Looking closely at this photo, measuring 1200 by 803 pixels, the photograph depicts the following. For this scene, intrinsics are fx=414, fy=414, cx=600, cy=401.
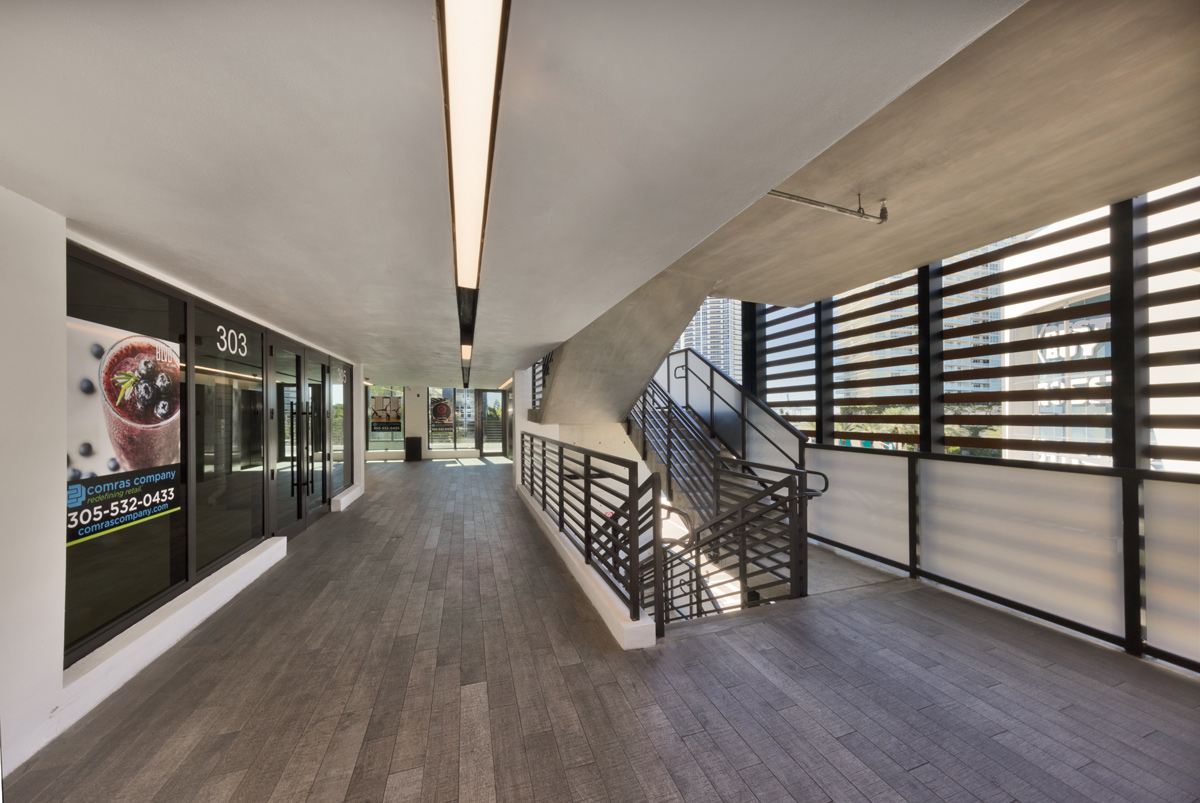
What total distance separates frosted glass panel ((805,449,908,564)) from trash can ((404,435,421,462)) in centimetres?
1166

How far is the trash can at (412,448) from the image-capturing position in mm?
13203

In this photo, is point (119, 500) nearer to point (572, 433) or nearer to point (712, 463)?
point (572, 433)

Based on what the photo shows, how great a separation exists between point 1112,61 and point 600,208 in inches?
87.8

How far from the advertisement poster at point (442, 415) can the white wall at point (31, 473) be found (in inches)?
489

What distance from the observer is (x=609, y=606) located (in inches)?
113

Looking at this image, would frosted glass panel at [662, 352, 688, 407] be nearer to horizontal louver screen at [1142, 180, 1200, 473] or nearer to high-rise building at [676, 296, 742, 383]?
high-rise building at [676, 296, 742, 383]

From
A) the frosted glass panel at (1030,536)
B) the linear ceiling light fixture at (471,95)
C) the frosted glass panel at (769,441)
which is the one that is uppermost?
the linear ceiling light fixture at (471,95)

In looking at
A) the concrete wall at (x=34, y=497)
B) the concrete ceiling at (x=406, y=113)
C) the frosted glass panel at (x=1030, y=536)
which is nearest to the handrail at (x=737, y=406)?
the frosted glass panel at (x=1030, y=536)

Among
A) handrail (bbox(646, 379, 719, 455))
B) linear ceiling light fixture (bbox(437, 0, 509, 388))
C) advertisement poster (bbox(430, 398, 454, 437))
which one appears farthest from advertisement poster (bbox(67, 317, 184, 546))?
advertisement poster (bbox(430, 398, 454, 437))

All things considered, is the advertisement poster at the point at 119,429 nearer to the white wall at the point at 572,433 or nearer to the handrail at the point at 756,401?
the white wall at the point at 572,433

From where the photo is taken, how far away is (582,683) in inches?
88.9

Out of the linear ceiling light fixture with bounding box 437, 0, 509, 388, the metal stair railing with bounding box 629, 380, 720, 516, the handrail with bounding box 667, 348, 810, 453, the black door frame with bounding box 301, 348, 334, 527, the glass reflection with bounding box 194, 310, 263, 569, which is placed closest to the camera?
the linear ceiling light fixture with bounding box 437, 0, 509, 388

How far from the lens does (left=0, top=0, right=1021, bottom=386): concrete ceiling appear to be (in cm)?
103

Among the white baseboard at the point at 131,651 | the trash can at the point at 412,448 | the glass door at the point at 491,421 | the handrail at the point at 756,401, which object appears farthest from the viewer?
the glass door at the point at 491,421
